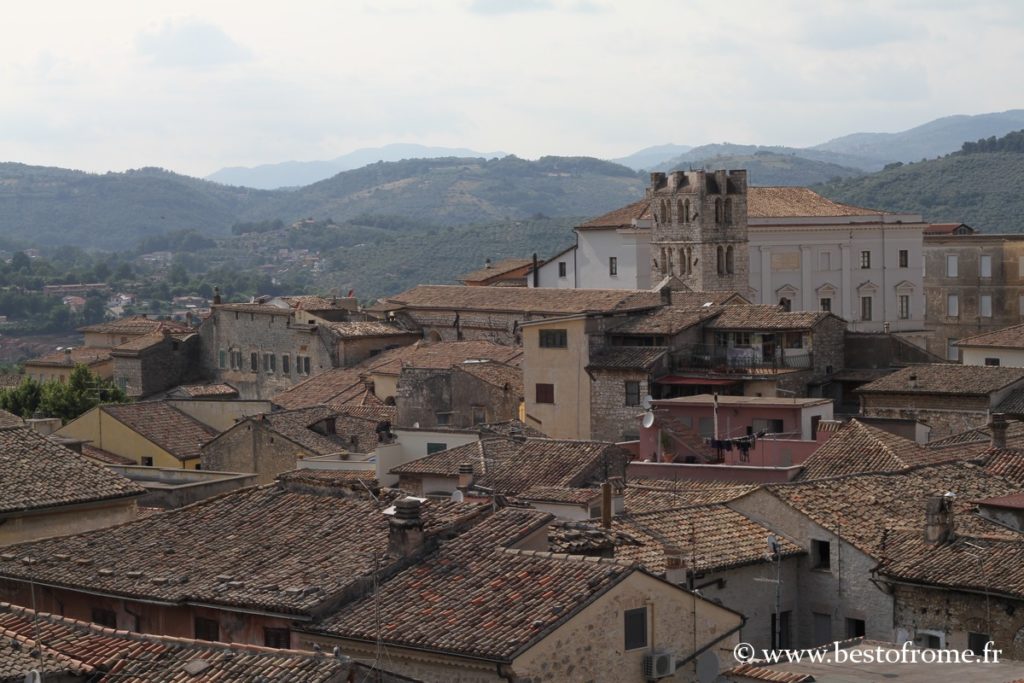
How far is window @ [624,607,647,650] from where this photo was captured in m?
18.1

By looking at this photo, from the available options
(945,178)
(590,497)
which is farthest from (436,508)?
(945,178)

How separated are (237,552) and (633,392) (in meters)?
26.1

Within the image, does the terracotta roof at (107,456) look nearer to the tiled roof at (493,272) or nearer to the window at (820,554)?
the window at (820,554)

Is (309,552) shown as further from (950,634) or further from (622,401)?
(622,401)

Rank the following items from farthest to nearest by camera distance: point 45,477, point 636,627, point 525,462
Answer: point 525,462 < point 45,477 < point 636,627

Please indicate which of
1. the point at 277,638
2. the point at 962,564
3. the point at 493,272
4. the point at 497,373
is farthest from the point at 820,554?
the point at 493,272

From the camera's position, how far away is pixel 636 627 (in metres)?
18.2

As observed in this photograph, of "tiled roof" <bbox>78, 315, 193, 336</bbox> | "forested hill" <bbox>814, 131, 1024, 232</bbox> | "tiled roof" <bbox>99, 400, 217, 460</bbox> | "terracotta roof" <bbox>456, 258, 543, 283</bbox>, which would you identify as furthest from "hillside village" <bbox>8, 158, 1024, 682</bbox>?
"forested hill" <bbox>814, 131, 1024, 232</bbox>

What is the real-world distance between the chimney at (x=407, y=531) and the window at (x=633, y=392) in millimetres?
27099

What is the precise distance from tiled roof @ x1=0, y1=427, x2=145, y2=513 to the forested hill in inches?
5058

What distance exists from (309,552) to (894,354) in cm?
3371

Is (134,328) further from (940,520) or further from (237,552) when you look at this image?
(940,520)

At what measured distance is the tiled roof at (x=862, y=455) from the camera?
103 feet

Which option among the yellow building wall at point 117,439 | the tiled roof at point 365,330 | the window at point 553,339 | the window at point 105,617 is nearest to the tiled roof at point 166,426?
the yellow building wall at point 117,439
